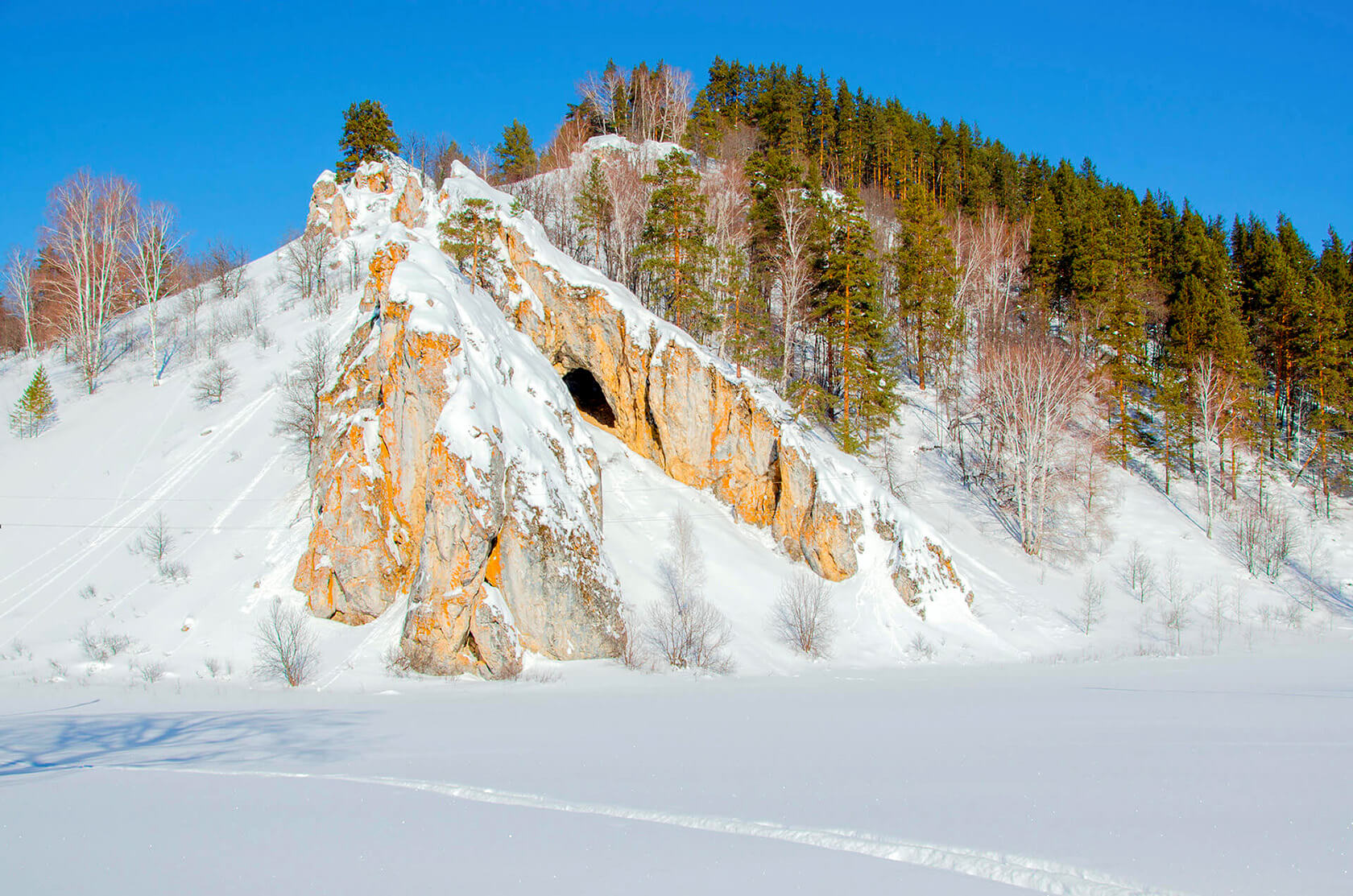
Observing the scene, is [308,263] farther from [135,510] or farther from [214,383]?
[135,510]

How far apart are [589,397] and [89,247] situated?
3457cm

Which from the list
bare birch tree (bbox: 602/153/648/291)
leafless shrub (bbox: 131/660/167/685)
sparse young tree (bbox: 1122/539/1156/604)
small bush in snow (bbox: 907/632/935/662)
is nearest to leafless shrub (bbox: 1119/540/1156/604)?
sparse young tree (bbox: 1122/539/1156/604)

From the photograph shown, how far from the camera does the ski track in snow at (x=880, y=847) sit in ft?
12.7

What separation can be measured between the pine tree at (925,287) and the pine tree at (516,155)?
36.5 meters

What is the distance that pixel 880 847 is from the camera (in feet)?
14.3

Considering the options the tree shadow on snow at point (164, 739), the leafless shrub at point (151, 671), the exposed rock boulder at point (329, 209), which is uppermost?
the exposed rock boulder at point (329, 209)

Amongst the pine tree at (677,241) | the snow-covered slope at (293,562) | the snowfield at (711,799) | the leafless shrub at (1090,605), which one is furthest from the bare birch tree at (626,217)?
the snowfield at (711,799)

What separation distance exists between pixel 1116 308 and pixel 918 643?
1124 inches

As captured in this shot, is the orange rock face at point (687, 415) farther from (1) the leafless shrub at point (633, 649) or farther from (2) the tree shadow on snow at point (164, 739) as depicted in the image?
(2) the tree shadow on snow at point (164, 739)

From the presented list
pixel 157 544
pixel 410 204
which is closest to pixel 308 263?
pixel 410 204

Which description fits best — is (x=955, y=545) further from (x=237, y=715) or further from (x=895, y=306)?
(x=237, y=715)

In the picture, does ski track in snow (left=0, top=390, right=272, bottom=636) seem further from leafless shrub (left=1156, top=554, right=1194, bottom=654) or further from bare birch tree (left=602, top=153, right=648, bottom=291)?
leafless shrub (left=1156, top=554, right=1194, bottom=654)

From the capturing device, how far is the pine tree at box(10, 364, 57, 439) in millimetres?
31569

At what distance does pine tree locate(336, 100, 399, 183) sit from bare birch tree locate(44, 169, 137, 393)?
13.7 metres
